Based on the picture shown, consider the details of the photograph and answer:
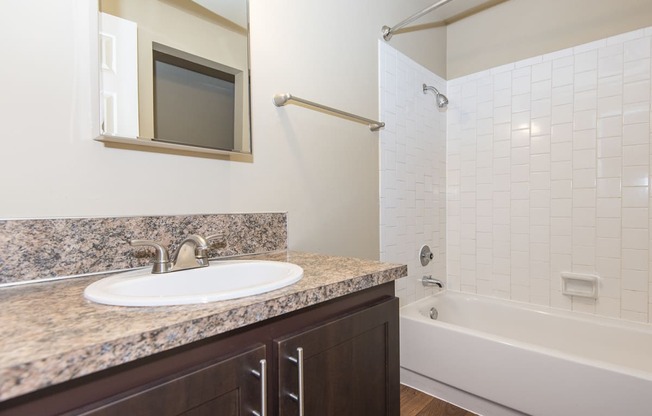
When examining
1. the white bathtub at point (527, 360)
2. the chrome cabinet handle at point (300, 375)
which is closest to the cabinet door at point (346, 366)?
the chrome cabinet handle at point (300, 375)

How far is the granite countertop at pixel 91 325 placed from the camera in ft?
1.24

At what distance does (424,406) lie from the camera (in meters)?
1.68

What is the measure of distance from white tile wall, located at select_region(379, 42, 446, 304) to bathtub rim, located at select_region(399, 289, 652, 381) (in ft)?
0.41

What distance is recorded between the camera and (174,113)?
1000mm

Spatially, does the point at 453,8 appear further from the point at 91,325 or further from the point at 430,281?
the point at 91,325

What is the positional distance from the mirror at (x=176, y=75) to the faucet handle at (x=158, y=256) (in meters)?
0.29

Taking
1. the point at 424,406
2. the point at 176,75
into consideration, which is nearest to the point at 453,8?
the point at 176,75

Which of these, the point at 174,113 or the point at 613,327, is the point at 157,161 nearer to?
the point at 174,113

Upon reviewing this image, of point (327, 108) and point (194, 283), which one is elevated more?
point (327, 108)

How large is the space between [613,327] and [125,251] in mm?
2377

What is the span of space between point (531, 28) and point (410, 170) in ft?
4.05

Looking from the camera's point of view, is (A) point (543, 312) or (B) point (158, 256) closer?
(B) point (158, 256)

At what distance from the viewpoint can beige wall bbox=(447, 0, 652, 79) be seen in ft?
5.95

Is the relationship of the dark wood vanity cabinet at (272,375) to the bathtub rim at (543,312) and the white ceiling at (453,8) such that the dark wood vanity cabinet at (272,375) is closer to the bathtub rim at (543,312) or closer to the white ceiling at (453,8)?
the bathtub rim at (543,312)
